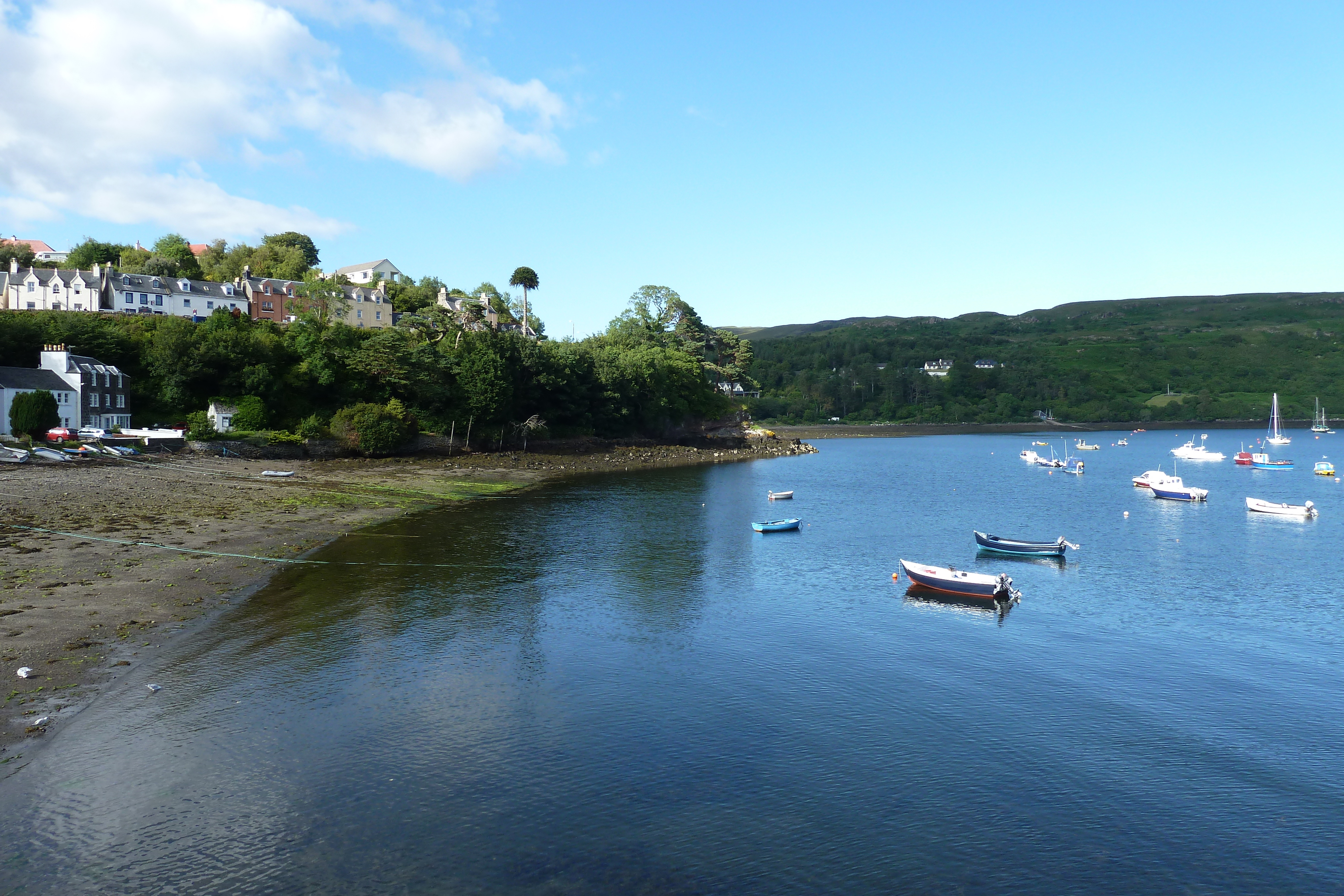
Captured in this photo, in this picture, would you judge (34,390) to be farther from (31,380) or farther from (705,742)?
(705,742)

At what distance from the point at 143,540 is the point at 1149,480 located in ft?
299

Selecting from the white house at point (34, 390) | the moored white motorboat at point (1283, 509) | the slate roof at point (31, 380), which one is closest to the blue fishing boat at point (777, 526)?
the moored white motorboat at point (1283, 509)

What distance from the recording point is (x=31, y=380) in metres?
78.4

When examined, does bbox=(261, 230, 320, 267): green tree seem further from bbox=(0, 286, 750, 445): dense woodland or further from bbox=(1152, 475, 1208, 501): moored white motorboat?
bbox=(1152, 475, 1208, 501): moored white motorboat

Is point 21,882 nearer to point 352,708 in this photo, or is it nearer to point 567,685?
point 352,708

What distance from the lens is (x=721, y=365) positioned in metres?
181

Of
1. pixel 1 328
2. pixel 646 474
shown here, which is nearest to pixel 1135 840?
pixel 646 474

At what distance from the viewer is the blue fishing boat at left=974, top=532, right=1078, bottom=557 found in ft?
174

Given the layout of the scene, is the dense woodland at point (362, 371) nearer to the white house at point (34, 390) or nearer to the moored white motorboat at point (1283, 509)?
the white house at point (34, 390)

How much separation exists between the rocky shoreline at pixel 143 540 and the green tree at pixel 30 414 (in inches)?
403

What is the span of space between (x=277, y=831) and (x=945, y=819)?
15765 millimetres

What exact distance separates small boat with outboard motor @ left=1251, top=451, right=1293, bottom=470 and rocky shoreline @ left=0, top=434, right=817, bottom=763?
338 ft

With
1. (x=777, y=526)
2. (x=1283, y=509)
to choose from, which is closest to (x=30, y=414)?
(x=777, y=526)

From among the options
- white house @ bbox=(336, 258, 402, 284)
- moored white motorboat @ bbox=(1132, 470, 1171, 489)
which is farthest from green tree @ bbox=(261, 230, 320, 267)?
moored white motorboat @ bbox=(1132, 470, 1171, 489)
